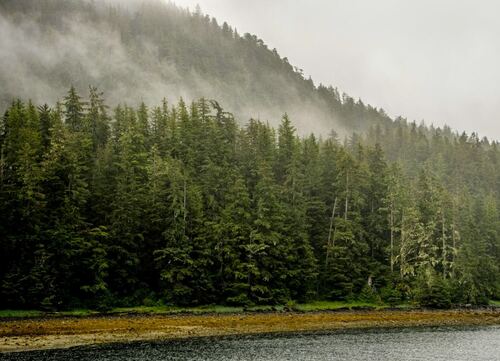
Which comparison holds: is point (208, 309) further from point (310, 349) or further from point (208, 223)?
point (310, 349)

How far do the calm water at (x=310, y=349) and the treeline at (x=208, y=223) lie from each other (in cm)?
1700

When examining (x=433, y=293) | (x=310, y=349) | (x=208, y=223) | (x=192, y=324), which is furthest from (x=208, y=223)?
(x=433, y=293)

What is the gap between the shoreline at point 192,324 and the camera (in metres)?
38.5

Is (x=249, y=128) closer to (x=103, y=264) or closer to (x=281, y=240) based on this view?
(x=281, y=240)

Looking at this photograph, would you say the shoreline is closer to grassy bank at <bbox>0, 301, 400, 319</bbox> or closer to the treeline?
grassy bank at <bbox>0, 301, 400, 319</bbox>

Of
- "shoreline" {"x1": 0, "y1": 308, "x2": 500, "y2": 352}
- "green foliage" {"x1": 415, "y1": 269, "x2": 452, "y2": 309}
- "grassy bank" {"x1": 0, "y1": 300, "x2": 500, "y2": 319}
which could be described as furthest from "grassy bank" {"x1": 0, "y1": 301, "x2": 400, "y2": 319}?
"green foliage" {"x1": 415, "y1": 269, "x2": 452, "y2": 309}

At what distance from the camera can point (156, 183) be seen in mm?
66750

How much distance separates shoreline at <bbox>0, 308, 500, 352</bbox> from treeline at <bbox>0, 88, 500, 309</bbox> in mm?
5173

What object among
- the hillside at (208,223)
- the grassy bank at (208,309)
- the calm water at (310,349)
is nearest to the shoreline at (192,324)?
the grassy bank at (208,309)

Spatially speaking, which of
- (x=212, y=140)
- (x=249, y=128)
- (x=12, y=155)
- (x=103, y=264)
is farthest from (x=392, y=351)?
(x=249, y=128)

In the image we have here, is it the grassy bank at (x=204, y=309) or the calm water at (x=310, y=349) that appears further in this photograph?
the grassy bank at (x=204, y=309)

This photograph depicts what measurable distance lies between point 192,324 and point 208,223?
56.2 feet

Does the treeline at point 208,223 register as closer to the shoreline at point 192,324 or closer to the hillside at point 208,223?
the hillside at point 208,223

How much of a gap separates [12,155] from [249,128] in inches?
1912
